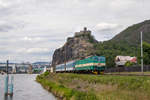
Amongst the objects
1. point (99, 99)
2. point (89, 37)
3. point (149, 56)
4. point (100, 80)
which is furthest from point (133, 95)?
point (89, 37)

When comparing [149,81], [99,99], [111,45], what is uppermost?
[111,45]

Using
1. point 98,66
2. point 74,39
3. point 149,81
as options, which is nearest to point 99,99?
point 149,81

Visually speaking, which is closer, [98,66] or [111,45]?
[98,66]

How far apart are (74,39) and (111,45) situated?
124 feet

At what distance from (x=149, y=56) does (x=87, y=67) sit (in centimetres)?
2382

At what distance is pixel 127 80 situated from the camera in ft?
66.3

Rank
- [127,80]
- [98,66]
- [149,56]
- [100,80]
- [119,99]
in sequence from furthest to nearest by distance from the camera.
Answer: [149,56] → [98,66] → [100,80] → [127,80] → [119,99]

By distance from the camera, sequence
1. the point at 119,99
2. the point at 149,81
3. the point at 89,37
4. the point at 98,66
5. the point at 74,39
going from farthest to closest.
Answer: the point at 89,37 < the point at 74,39 < the point at 98,66 < the point at 149,81 < the point at 119,99

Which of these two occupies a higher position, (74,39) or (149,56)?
(74,39)

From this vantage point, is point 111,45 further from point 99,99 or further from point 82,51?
point 99,99

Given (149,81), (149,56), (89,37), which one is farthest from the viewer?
(89,37)

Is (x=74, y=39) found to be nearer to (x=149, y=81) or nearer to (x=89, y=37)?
(x=89, y=37)

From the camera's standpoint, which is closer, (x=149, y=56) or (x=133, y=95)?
(x=133, y=95)

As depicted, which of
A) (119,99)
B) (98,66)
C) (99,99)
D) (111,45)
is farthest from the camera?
(111,45)
